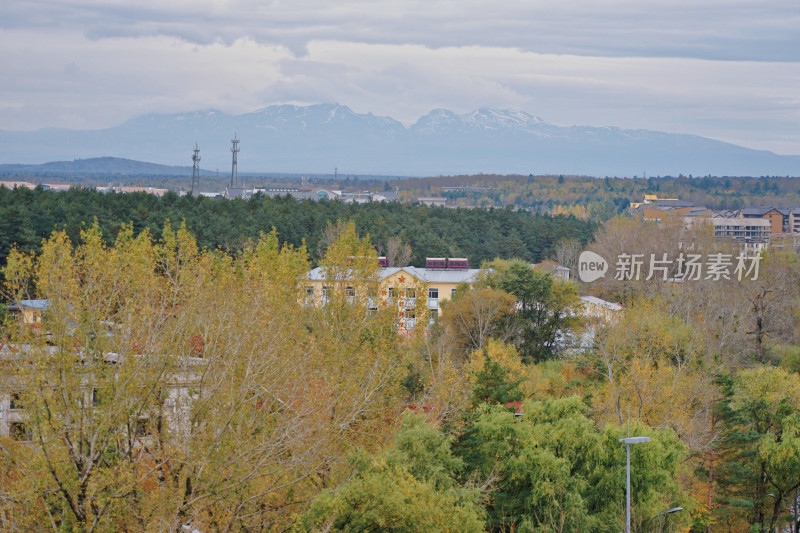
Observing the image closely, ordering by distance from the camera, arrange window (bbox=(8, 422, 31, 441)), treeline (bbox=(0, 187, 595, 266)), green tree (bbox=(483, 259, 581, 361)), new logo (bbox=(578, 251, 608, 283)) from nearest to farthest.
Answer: window (bbox=(8, 422, 31, 441)) → green tree (bbox=(483, 259, 581, 361)) → treeline (bbox=(0, 187, 595, 266)) → new logo (bbox=(578, 251, 608, 283))

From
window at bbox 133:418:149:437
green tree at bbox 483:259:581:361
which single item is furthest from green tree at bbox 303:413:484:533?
green tree at bbox 483:259:581:361

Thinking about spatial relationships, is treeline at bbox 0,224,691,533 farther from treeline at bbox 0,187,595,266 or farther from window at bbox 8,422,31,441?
treeline at bbox 0,187,595,266

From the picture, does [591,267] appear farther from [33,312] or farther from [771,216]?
[771,216]

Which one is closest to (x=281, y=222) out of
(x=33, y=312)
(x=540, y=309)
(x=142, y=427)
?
(x=540, y=309)

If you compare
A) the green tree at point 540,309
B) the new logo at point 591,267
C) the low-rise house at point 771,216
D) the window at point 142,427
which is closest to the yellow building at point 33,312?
the window at point 142,427

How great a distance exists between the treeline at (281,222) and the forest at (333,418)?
20.1 meters

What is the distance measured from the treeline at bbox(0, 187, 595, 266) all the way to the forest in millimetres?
20108

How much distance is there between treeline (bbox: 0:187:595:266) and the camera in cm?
5975

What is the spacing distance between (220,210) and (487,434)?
6040 cm

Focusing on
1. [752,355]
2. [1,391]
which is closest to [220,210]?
[752,355]

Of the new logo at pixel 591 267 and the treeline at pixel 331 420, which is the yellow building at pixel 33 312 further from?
the new logo at pixel 591 267

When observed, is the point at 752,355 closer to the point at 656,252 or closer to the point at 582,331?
the point at 582,331

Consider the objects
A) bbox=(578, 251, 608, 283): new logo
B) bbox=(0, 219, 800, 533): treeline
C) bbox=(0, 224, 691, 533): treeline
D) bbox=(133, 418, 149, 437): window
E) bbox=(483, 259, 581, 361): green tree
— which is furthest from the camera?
bbox=(578, 251, 608, 283): new logo

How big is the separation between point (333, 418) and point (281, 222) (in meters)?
55.8
